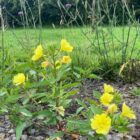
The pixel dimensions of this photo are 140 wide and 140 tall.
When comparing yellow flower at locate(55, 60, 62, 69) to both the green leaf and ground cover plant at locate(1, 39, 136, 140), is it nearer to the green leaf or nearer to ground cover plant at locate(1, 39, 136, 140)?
ground cover plant at locate(1, 39, 136, 140)

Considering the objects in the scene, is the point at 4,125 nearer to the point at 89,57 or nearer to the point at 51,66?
the point at 51,66

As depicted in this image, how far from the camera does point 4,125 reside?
2584 millimetres

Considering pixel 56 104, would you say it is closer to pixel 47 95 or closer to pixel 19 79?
pixel 47 95

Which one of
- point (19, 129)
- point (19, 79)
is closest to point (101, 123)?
point (19, 129)

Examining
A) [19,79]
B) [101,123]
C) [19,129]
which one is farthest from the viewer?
[19,79]

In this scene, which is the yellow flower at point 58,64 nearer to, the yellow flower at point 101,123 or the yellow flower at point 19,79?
the yellow flower at point 19,79

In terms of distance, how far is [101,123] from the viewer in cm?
175

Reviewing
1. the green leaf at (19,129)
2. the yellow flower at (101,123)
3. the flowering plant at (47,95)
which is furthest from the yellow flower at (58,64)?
the yellow flower at (101,123)

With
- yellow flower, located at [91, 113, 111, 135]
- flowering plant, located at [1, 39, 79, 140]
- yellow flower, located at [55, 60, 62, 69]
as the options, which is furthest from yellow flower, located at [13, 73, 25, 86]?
yellow flower, located at [91, 113, 111, 135]

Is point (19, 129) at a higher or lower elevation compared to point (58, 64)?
lower

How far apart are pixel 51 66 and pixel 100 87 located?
46.6 inches

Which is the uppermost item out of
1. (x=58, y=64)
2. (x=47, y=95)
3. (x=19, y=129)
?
(x=58, y=64)

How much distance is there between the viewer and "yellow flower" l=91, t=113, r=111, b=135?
1739 mm

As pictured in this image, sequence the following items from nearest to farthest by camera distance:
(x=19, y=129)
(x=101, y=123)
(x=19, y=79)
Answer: (x=101, y=123) → (x=19, y=129) → (x=19, y=79)
